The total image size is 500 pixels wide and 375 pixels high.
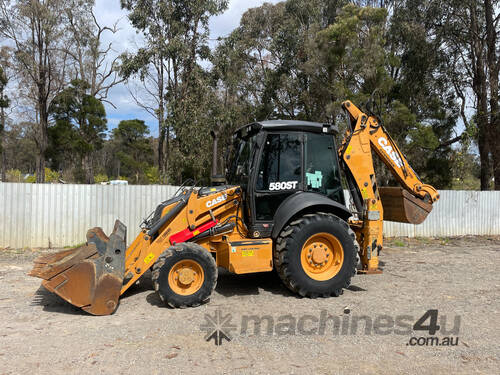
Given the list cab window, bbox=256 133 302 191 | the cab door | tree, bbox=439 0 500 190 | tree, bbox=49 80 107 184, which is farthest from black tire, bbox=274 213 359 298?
tree, bbox=49 80 107 184

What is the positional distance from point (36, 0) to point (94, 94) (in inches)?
458

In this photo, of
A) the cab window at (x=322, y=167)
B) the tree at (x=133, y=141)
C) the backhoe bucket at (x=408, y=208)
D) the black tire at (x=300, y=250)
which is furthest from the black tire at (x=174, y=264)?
the tree at (x=133, y=141)

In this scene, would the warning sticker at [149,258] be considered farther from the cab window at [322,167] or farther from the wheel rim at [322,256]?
the cab window at [322,167]

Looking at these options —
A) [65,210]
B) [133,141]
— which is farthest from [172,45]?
[133,141]

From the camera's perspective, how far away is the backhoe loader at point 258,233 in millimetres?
5016

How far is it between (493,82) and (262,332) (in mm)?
20076

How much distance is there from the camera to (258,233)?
5695 mm

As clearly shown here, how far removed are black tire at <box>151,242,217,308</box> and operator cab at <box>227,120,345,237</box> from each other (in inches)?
35.2

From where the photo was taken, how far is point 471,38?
19984 millimetres

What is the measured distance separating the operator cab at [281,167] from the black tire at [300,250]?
39 centimetres

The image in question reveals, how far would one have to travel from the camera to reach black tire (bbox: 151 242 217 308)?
5020 mm

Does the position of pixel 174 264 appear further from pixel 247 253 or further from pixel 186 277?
pixel 247 253

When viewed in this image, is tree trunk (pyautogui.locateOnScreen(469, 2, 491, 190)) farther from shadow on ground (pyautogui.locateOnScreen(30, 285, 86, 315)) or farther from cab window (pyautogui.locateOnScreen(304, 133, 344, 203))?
shadow on ground (pyautogui.locateOnScreen(30, 285, 86, 315))

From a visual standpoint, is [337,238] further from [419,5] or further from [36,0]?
[36,0]
